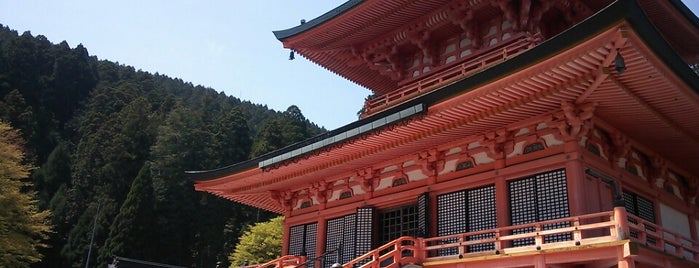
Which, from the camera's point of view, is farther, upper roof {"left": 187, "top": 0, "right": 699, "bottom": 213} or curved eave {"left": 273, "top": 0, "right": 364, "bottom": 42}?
curved eave {"left": 273, "top": 0, "right": 364, "bottom": 42}

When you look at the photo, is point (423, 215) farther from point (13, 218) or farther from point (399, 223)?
point (13, 218)

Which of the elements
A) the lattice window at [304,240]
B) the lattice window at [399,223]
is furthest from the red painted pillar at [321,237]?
the lattice window at [399,223]

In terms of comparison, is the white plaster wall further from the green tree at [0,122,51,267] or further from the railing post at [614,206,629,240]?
the green tree at [0,122,51,267]

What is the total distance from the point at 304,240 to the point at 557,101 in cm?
902

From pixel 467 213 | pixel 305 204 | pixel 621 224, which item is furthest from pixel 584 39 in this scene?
pixel 305 204

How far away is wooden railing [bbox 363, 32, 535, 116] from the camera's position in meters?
13.3

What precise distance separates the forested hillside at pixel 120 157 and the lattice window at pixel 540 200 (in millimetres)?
41092

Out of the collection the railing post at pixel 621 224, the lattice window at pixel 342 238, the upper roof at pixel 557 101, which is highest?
the upper roof at pixel 557 101

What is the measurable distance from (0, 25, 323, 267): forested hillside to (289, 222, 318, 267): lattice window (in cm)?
3340

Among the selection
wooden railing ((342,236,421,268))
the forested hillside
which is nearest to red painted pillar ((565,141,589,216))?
wooden railing ((342,236,421,268))

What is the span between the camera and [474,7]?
14.2 m

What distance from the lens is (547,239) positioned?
1067cm

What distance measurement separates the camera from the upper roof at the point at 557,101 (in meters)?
8.25

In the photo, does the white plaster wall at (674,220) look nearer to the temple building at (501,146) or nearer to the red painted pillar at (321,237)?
the temple building at (501,146)
